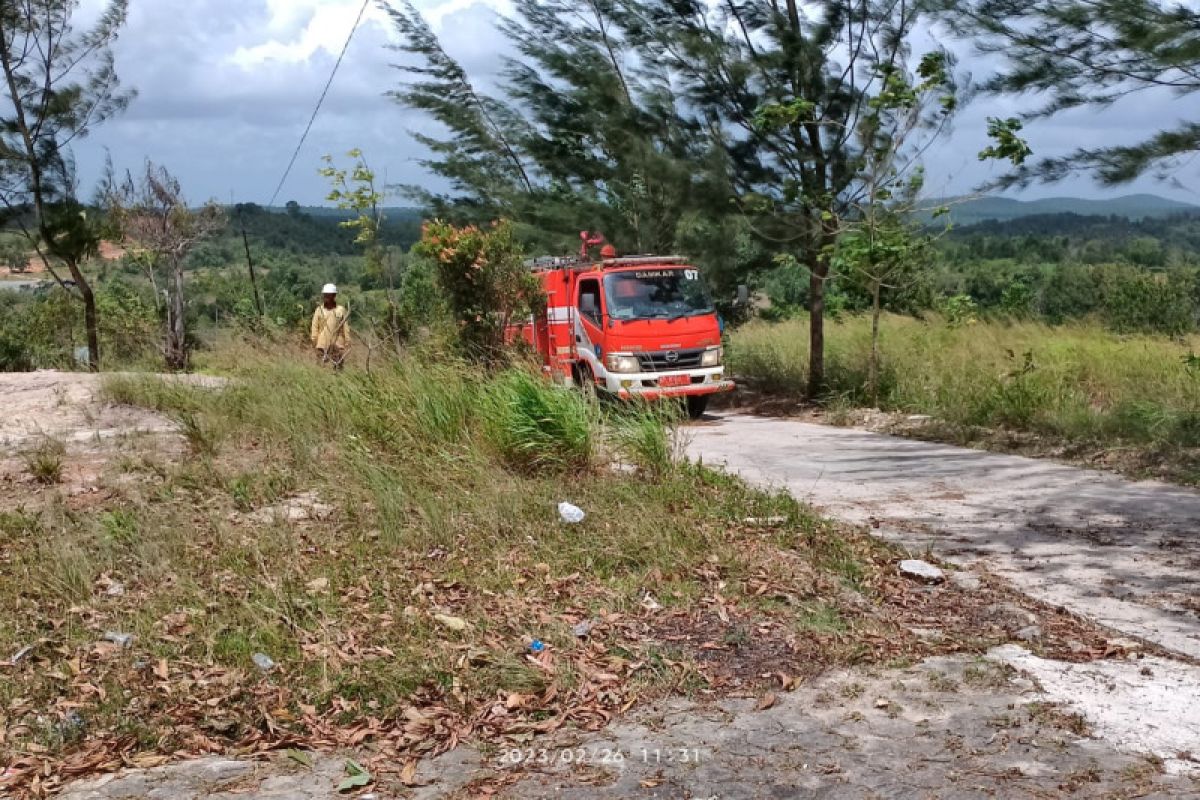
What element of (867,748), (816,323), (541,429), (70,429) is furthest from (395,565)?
(816,323)

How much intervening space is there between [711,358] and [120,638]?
9.76m

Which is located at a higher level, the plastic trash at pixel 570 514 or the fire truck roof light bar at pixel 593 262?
the fire truck roof light bar at pixel 593 262

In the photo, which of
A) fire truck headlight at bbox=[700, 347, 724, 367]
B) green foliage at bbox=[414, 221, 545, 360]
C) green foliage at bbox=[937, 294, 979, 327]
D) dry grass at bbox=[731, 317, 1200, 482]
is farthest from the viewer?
green foliage at bbox=[414, 221, 545, 360]

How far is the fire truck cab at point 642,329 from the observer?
13.5 meters

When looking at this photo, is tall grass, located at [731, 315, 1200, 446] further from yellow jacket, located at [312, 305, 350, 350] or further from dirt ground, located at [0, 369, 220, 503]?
dirt ground, located at [0, 369, 220, 503]

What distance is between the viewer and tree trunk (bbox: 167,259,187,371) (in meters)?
17.2

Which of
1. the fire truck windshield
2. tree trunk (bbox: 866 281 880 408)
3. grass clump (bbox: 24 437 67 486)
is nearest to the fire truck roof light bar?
the fire truck windshield

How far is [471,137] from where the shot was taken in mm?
18969

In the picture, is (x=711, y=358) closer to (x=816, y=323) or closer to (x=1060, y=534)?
(x=816, y=323)

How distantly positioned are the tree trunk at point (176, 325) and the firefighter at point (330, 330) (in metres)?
4.15

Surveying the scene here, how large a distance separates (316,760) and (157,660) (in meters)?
1.16

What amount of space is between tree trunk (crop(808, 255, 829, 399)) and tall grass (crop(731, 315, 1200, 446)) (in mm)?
235

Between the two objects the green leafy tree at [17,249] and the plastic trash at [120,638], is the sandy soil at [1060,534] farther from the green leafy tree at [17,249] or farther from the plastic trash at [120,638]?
the green leafy tree at [17,249]

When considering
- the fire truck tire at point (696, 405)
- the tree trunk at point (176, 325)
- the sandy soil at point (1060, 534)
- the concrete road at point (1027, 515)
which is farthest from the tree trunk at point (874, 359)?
the tree trunk at point (176, 325)
